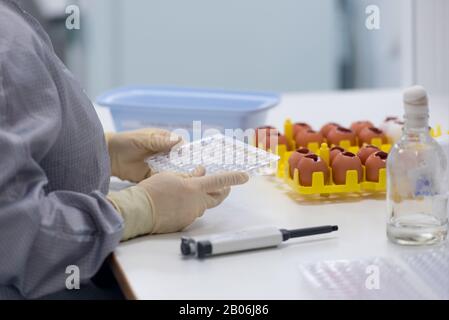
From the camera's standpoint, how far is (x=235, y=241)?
2.59ft

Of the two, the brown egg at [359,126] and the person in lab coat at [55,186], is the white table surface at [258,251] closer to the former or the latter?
the person in lab coat at [55,186]

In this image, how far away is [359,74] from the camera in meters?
3.17

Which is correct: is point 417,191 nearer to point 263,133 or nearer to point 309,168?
point 309,168

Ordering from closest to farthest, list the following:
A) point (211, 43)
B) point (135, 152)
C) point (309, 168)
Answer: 1. point (309, 168)
2. point (135, 152)
3. point (211, 43)

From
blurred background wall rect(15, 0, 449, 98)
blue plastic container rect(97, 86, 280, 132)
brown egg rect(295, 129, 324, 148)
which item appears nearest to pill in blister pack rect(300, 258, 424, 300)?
brown egg rect(295, 129, 324, 148)

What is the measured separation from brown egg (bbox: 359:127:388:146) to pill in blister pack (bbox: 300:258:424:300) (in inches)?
15.9

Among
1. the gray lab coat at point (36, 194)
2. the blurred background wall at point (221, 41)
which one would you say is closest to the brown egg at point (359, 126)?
the gray lab coat at point (36, 194)

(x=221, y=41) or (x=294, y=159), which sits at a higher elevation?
(x=221, y=41)

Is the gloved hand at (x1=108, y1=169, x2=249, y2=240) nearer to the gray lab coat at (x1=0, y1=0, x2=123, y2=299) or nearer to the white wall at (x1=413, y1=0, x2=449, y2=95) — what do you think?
the gray lab coat at (x1=0, y1=0, x2=123, y2=299)

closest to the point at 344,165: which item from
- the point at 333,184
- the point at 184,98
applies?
the point at 333,184

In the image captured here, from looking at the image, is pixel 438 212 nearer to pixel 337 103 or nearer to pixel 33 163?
pixel 33 163

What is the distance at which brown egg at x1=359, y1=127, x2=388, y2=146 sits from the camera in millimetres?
1146

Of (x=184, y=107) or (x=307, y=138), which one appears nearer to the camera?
(x=307, y=138)

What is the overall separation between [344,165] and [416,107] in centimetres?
22
